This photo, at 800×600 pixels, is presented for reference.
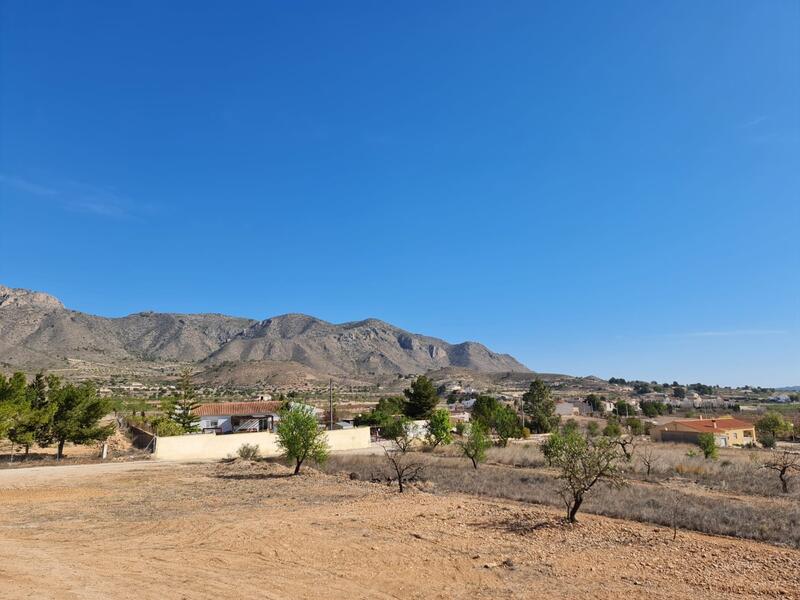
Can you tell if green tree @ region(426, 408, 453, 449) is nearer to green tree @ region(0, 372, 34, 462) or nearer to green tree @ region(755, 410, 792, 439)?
green tree @ region(0, 372, 34, 462)

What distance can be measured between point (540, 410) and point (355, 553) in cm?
6811

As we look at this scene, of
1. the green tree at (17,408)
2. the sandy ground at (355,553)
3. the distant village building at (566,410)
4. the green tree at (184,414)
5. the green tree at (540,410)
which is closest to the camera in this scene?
the sandy ground at (355,553)

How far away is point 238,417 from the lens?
206ft

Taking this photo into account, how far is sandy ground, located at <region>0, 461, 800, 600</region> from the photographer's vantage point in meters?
10.3

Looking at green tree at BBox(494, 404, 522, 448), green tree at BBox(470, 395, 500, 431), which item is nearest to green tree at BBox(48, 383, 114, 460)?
green tree at BBox(494, 404, 522, 448)

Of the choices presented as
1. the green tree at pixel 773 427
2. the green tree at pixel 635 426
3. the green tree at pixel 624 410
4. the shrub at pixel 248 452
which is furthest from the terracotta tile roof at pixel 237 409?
the green tree at pixel 624 410

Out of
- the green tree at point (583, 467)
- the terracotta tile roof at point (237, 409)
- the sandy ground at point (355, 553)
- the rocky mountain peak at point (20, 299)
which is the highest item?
the rocky mountain peak at point (20, 299)

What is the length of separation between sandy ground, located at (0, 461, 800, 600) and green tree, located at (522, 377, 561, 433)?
55.9 m

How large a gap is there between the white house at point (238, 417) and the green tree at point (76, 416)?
21.6m

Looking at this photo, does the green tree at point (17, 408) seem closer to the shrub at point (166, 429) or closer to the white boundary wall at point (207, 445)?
the white boundary wall at point (207, 445)

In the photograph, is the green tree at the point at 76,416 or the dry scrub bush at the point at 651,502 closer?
the dry scrub bush at the point at 651,502

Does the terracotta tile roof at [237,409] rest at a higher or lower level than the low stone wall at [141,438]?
higher

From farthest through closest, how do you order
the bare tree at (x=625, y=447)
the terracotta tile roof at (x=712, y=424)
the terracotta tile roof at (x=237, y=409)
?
the terracotta tile roof at (x=237, y=409) → the terracotta tile roof at (x=712, y=424) → the bare tree at (x=625, y=447)

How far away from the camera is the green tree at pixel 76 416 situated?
113 ft
